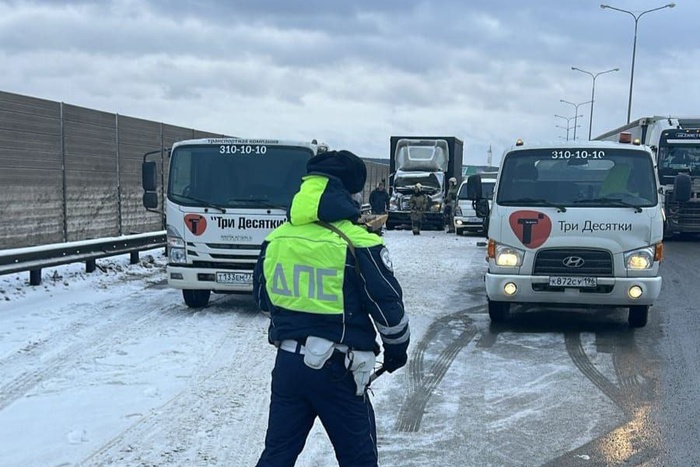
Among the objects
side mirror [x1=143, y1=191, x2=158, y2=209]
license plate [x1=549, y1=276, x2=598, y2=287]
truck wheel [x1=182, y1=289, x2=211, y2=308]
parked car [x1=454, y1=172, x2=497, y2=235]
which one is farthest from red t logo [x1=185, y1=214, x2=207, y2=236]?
parked car [x1=454, y1=172, x2=497, y2=235]

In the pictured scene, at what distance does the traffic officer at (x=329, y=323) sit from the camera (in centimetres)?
315

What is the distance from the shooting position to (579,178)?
860 cm

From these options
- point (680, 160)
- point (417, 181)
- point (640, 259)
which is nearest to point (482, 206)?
point (640, 259)

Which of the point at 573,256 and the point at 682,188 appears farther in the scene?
the point at 682,188

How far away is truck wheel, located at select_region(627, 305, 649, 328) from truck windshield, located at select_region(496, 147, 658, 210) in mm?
1275

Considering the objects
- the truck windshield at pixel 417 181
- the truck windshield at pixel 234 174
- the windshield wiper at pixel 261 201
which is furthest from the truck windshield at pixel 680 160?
the windshield wiper at pixel 261 201

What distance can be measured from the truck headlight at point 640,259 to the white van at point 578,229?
11mm

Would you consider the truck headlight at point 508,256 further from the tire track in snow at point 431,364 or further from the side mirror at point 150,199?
the side mirror at point 150,199

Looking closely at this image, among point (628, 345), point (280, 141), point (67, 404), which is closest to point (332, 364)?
point (67, 404)

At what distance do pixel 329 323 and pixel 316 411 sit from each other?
0.41 metres

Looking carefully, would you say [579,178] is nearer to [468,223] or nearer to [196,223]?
[196,223]

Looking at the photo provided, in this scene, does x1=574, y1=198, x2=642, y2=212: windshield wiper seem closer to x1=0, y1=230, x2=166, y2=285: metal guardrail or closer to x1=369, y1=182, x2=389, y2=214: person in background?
x1=0, y1=230, x2=166, y2=285: metal guardrail

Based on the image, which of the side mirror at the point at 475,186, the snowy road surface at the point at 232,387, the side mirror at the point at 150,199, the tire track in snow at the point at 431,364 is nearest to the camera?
the snowy road surface at the point at 232,387

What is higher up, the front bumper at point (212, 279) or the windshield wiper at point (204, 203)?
the windshield wiper at point (204, 203)
